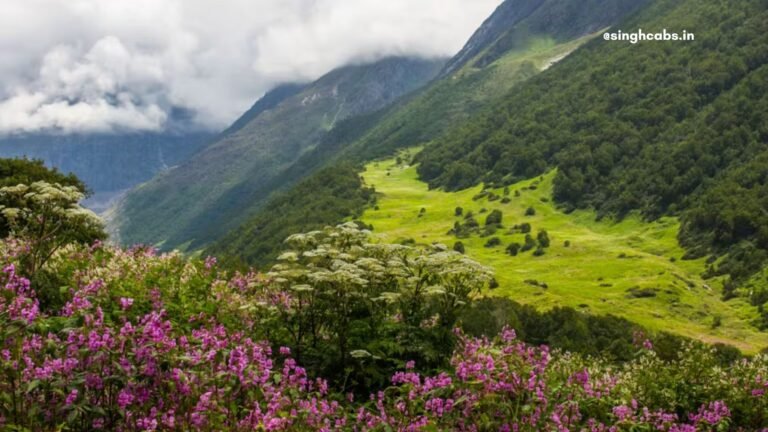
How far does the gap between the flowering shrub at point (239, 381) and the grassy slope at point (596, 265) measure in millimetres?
31843

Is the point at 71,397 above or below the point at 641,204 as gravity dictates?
above

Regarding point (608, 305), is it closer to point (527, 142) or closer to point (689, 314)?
point (689, 314)

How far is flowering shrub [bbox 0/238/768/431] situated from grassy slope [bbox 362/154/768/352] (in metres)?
31.8

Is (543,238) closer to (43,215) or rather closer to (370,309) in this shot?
(370,309)

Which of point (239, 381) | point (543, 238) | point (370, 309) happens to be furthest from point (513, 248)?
point (239, 381)

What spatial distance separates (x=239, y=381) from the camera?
7.14 meters

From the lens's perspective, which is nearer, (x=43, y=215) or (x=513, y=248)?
(x=43, y=215)

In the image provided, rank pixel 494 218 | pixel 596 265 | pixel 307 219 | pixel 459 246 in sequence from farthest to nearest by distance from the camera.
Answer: pixel 307 219 < pixel 494 218 < pixel 459 246 < pixel 596 265

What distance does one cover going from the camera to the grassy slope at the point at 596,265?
73.2 metres

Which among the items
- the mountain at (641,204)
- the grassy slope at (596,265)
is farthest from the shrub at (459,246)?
the mountain at (641,204)

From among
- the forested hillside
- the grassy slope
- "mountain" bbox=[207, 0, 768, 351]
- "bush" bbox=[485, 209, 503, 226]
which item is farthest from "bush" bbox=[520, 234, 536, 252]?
the forested hillside

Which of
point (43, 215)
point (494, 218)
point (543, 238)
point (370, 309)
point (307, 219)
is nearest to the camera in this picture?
point (370, 309)

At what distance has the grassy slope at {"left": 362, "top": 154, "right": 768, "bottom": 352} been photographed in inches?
2881

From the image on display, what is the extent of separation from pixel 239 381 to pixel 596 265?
100 meters
